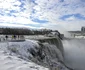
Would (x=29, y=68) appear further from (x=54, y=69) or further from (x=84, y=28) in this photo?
(x=84, y=28)

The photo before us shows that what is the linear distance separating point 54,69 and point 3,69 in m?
2.49

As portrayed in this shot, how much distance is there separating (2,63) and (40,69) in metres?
1.88

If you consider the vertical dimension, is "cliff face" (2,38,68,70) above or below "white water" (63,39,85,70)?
above

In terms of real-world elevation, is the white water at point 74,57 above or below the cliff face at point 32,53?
below

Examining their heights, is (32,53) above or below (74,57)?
above

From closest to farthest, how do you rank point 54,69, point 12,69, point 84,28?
1. point 54,69
2. point 12,69
3. point 84,28

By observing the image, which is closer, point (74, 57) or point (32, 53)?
point (32, 53)

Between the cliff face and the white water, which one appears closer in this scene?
the cliff face

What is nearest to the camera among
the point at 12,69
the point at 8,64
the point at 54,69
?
the point at 54,69

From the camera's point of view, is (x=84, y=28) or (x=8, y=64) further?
(x=84, y=28)

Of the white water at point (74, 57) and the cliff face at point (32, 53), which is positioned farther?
the white water at point (74, 57)

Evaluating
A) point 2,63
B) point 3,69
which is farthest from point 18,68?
point 2,63

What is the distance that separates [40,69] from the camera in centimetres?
535

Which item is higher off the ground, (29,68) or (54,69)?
(54,69)
